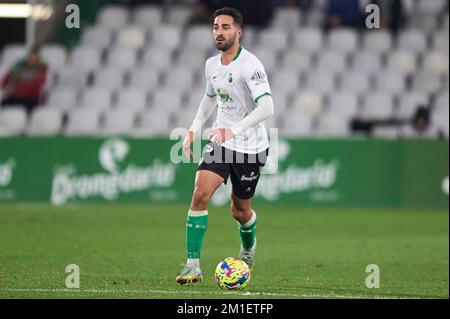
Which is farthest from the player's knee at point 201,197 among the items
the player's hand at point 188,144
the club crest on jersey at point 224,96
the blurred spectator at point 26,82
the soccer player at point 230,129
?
the blurred spectator at point 26,82

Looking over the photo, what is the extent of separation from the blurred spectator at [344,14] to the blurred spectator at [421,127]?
3.28 meters

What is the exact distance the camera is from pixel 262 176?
17906mm

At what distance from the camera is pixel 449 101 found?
68.3 feet

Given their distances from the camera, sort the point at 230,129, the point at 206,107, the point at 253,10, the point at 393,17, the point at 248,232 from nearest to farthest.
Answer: the point at 230,129, the point at 206,107, the point at 248,232, the point at 253,10, the point at 393,17

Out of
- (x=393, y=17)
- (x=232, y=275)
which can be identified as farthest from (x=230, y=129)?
(x=393, y=17)

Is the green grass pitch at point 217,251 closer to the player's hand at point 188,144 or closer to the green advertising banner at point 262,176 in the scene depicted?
the green advertising banner at point 262,176

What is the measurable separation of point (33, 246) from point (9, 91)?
8737 mm

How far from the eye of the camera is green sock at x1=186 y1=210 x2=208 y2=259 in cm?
905

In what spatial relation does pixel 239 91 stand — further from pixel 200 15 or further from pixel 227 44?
pixel 200 15

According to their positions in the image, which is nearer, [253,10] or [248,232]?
[248,232]

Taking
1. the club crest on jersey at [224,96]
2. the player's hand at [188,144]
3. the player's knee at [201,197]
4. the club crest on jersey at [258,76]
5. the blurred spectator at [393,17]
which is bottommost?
the player's knee at [201,197]

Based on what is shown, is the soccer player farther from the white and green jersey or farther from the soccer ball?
the soccer ball

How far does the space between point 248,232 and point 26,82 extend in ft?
37.6

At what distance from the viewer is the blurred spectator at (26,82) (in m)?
20.2
